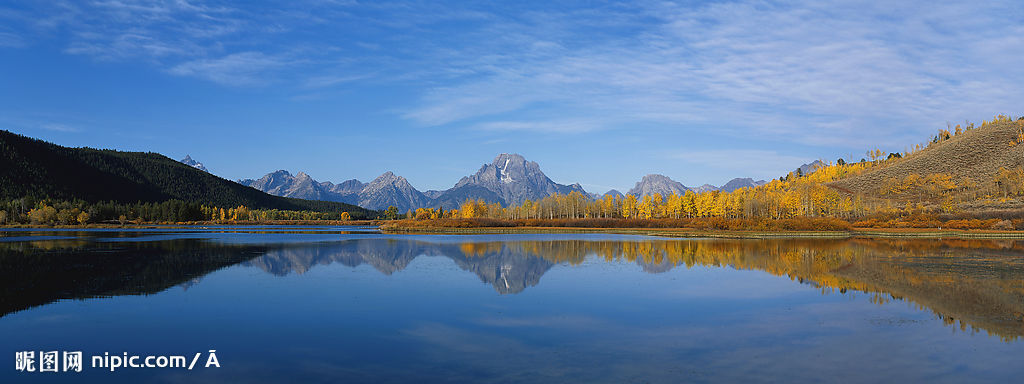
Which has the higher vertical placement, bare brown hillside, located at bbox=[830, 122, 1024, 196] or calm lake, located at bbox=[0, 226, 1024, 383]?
bare brown hillside, located at bbox=[830, 122, 1024, 196]

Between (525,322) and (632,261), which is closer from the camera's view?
(525,322)

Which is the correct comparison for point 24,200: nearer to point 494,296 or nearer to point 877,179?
point 494,296

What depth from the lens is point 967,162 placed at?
581 ft

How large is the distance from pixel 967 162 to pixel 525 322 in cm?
21366

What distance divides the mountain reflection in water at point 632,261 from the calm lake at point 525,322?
214mm

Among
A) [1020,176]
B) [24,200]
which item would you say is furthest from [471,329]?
[24,200]

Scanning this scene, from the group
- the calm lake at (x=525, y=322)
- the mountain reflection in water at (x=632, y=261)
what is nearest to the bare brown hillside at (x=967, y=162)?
the mountain reflection in water at (x=632, y=261)

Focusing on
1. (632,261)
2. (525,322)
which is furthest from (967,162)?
(525,322)

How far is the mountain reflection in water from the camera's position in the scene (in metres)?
21.9

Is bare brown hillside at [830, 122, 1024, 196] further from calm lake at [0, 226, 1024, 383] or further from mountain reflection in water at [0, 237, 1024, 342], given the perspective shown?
calm lake at [0, 226, 1024, 383]

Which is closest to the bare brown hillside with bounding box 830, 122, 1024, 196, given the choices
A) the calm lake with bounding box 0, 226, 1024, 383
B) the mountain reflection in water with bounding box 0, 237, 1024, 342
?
the mountain reflection in water with bounding box 0, 237, 1024, 342

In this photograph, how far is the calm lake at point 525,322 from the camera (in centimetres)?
1269

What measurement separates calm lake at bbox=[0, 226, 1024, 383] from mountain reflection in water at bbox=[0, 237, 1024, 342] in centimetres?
21

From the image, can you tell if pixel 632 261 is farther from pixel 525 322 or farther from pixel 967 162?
pixel 967 162
